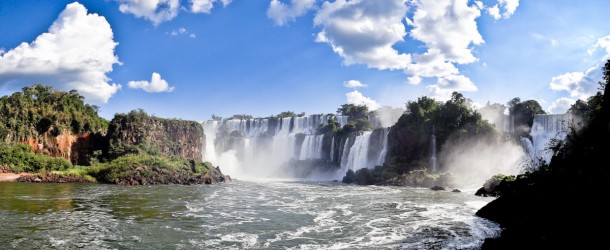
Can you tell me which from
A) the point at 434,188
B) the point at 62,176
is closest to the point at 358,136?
the point at 434,188

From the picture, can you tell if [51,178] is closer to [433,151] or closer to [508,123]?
[433,151]

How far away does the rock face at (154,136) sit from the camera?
6494cm

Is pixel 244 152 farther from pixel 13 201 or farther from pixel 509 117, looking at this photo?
pixel 13 201

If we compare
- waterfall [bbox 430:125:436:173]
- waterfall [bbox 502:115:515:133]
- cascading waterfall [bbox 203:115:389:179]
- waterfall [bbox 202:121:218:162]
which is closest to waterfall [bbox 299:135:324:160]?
cascading waterfall [bbox 203:115:389:179]

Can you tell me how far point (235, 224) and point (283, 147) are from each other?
63836mm

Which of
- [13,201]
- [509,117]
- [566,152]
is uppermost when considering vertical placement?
[509,117]

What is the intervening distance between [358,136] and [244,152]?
29.0m

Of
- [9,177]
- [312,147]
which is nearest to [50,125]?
[9,177]

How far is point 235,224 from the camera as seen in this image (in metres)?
22.2

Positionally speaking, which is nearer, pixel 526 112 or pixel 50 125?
pixel 50 125

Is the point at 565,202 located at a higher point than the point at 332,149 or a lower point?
lower

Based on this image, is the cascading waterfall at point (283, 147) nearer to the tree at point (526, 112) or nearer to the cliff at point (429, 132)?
the cliff at point (429, 132)

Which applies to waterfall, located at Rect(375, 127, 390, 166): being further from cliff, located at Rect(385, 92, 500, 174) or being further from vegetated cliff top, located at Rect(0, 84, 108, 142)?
vegetated cliff top, located at Rect(0, 84, 108, 142)

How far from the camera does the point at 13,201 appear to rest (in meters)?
28.9
